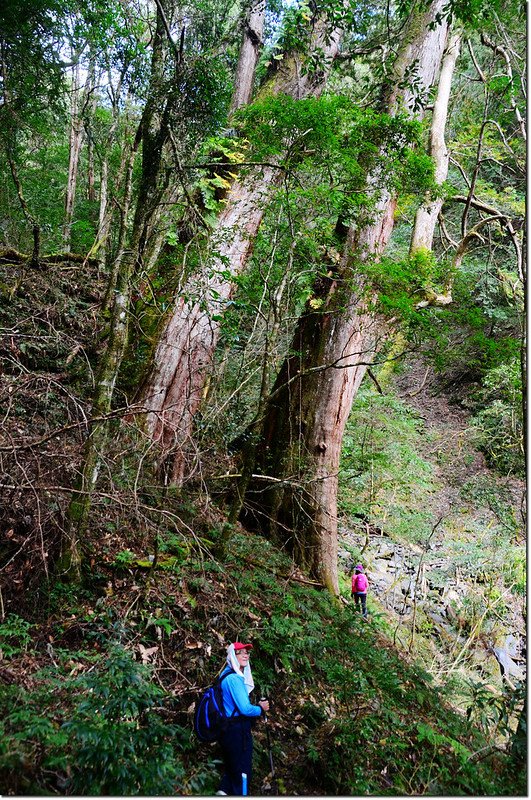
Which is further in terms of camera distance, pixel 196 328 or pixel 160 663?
pixel 196 328

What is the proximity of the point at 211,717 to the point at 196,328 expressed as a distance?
491cm

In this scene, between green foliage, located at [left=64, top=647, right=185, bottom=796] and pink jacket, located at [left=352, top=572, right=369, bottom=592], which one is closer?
green foliage, located at [left=64, top=647, right=185, bottom=796]

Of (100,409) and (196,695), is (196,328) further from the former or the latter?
(196,695)

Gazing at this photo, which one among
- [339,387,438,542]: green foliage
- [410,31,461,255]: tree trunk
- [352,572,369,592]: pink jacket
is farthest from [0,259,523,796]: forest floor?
[410,31,461,255]: tree trunk

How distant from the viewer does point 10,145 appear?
8266 mm

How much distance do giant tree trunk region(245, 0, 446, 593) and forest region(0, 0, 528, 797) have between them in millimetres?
46

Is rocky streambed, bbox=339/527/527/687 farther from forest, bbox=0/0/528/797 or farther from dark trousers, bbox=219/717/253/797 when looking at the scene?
dark trousers, bbox=219/717/253/797

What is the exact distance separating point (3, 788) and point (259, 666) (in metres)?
2.59

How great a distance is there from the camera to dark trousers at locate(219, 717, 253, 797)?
317cm

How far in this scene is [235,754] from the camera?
3.21 meters

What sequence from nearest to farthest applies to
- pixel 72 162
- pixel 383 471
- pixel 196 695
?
pixel 196 695 < pixel 72 162 < pixel 383 471

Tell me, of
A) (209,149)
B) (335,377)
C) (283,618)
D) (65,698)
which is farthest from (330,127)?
(65,698)

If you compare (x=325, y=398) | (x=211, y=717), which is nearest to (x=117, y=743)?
(x=211, y=717)

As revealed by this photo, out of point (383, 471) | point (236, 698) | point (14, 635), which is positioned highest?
point (383, 471)
